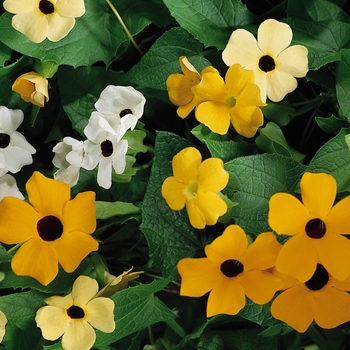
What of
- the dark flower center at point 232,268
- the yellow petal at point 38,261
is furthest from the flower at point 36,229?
the dark flower center at point 232,268

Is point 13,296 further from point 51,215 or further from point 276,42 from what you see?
point 276,42

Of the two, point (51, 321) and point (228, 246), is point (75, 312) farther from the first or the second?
point (228, 246)

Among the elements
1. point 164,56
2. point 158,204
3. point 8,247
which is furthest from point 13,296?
point 164,56

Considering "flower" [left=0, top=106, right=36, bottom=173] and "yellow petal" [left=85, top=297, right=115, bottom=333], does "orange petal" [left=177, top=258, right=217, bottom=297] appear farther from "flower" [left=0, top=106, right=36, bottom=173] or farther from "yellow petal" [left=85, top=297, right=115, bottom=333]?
"flower" [left=0, top=106, right=36, bottom=173]

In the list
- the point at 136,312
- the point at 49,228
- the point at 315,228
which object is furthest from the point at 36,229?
the point at 315,228

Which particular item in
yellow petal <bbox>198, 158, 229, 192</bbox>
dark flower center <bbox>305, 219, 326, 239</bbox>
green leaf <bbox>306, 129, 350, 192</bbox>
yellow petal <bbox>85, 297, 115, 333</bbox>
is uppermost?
yellow petal <bbox>198, 158, 229, 192</bbox>

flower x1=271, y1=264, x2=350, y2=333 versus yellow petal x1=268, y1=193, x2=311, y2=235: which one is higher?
yellow petal x1=268, y1=193, x2=311, y2=235

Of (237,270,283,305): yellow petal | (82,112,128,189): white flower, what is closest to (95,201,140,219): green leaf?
(82,112,128,189): white flower
